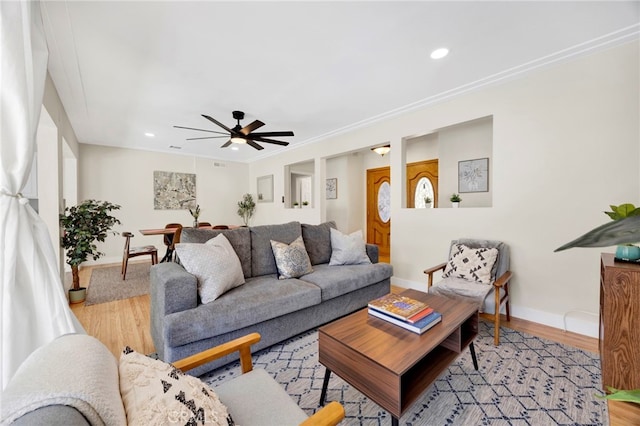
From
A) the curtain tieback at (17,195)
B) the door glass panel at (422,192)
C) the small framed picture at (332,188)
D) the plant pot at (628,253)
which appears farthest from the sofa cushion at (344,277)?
the small framed picture at (332,188)

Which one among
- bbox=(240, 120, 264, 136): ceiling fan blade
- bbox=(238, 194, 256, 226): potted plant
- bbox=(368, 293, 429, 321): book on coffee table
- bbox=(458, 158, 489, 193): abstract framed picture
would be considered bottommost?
bbox=(368, 293, 429, 321): book on coffee table

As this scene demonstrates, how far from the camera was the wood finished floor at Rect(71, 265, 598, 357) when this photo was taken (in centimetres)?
224

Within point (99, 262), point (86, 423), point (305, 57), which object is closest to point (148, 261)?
point (99, 262)

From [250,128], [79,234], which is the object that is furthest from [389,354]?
[79,234]

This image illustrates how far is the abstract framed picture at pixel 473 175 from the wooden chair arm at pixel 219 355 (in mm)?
3588

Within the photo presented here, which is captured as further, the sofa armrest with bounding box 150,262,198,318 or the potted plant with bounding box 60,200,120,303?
the potted plant with bounding box 60,200,120,303

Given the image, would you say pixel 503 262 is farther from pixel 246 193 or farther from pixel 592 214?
pixel 246 193

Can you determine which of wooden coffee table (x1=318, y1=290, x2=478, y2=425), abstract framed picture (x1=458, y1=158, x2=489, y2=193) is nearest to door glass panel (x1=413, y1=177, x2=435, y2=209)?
abstract framed picture (x1=458, y1=158, x2=489, y2=193)

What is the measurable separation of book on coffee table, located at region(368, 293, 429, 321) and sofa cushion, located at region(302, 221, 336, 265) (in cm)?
136

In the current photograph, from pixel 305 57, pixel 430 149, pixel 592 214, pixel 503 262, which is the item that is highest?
pixel 305 57

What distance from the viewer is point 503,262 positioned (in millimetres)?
2662

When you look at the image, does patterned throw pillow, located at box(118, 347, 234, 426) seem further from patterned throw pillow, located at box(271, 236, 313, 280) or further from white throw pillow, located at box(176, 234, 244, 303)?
patterned throw pillow, located at box(271, 236, 313, 280)

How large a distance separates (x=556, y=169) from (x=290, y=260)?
265 centimetres

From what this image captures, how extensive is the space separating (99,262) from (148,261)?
840 mm
